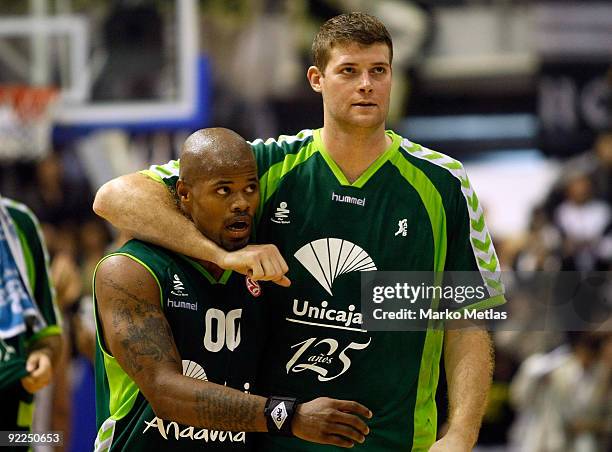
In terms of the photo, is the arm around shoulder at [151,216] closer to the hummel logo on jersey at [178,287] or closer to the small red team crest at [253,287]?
the hummel logo on jersey at [178,287]

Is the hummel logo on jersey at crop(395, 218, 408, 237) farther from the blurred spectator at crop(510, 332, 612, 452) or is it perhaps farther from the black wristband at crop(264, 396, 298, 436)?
the blurred spectator at crop(510, 332, 612, 452)

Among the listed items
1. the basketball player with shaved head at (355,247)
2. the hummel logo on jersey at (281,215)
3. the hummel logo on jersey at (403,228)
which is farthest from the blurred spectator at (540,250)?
the hummel logo on jersey at (281,215)

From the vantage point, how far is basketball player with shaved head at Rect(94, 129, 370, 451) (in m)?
4.06

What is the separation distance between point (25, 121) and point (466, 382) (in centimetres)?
966

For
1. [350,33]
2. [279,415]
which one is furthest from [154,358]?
[350,33]

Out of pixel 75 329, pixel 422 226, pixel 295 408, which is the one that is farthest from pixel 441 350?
pixel 75 329

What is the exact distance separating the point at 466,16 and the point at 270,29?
8.20 feet

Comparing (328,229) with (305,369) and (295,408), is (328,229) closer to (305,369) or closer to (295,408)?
(305,369)

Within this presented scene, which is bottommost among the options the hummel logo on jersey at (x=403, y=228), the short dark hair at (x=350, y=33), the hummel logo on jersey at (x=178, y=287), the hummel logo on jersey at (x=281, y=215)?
the hummel logo on jersey at (x=178, y=287)

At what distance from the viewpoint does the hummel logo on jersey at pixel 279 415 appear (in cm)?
391

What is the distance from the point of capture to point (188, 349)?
4547 millimetres

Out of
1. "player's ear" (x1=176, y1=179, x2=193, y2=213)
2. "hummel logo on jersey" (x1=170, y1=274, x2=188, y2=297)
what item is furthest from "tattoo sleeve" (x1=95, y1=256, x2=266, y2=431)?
"player's ear" (x1=176, y1=179, x2=193, y2=213)

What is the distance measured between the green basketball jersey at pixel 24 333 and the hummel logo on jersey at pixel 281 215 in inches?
79.2

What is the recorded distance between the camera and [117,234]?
12.9 m
